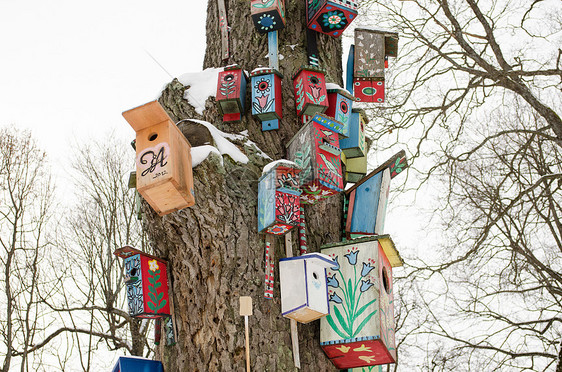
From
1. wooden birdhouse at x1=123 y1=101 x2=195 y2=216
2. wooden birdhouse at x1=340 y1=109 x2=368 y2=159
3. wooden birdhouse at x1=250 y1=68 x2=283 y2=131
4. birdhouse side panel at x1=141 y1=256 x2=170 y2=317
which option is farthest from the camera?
wooden birdhouse at x1=340 y1=109 x2=368 y2=159

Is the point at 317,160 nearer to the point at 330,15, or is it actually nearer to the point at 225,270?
the point at 225,270

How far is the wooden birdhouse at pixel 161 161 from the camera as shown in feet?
9.37

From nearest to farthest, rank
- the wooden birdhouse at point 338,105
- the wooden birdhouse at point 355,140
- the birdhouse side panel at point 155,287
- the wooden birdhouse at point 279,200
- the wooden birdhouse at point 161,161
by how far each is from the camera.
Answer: the wooden birdhouse at point 161,161 → the wooden birdhouse at point 279,200 → the birdhouse side panel at point 155,287 → the wooden birdhouse at point 338,105 → the wooden birdhouse at point 355,140

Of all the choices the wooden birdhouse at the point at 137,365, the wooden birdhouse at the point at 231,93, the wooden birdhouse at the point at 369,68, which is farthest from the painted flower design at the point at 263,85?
the wooden birdhouse at the point at 137,365

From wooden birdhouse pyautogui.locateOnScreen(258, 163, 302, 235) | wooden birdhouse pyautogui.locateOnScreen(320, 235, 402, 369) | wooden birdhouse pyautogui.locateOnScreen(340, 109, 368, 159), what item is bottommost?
wooden birdhouse pyautogui.locateOnScreen(320, 235, 402, 369)

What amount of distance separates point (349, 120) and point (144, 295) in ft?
5.86

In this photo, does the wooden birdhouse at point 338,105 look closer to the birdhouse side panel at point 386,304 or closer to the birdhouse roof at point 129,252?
the birdhouse side panel at point 386,304

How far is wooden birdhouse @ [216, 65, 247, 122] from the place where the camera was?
138 inches

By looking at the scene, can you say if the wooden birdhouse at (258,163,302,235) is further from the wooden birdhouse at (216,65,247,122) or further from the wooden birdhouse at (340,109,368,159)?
the wooden birdhouse at (340,109,368,159)

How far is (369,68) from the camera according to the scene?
430 centimetres

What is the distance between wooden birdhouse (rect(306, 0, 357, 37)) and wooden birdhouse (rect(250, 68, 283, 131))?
0.60 meters

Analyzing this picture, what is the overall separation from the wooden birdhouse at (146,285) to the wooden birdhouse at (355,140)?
1.46 m

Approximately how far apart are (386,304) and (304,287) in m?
0.66

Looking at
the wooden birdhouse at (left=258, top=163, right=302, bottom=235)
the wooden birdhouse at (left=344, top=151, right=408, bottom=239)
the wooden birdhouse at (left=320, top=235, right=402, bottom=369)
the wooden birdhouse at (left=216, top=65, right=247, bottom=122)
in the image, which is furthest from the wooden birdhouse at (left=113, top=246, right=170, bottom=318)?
the wooden birdhouse at (left=344, top=151, right=408, bottom=239)
